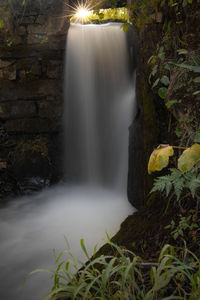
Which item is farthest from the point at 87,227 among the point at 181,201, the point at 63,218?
the point at 181,201

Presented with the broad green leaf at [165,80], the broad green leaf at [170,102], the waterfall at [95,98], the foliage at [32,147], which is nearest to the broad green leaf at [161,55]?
the broad green leaf at [165,80]

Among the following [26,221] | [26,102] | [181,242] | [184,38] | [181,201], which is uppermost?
[184,38]

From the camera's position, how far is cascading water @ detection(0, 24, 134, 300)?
11.0 ft

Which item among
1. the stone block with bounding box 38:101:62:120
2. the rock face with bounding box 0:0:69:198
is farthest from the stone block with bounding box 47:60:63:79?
the stone block with bounding box 38:101:62:120

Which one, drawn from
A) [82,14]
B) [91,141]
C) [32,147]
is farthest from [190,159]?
[82,14]

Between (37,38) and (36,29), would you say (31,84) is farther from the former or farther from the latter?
(36,29)

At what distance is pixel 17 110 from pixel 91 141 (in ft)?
5.05

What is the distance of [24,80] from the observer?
4.45 m

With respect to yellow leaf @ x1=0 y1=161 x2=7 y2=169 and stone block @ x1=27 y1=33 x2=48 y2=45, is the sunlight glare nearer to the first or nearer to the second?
stone block @ x1=27 y1=33 x2=48 y2=45

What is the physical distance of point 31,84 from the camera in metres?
4.48

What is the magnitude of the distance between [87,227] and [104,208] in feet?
1.97

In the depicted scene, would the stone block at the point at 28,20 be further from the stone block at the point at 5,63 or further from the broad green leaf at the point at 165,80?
the broad green leaf at the point at 165,80

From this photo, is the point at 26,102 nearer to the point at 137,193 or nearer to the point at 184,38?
the point at 137,193

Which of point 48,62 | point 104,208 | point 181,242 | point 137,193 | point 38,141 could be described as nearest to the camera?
point 181,242
